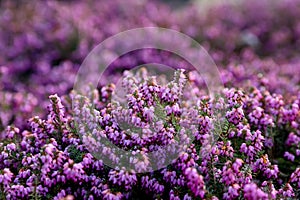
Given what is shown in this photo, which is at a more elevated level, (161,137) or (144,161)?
(161,137)

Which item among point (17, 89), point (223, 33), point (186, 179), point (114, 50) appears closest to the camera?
point (186, 179)

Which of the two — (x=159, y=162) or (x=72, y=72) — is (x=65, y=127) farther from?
(x=72, y=72)

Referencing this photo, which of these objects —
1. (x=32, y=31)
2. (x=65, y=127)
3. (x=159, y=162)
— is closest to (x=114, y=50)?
(x=32, y=31)

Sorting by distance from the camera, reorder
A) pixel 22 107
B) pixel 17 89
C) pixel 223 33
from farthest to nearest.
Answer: pixel 223 33
pixel 17 89
pixel 22 107

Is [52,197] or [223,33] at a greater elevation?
[223,33]

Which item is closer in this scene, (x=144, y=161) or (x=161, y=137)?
(x=144, y=161)

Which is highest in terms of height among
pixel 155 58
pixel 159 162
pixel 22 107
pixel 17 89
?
pixel 155 58

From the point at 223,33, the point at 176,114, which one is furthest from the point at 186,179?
the point at 223,33

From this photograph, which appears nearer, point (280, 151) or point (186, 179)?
point (186, 179)

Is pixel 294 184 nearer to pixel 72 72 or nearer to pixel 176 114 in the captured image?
pixel 176 114
